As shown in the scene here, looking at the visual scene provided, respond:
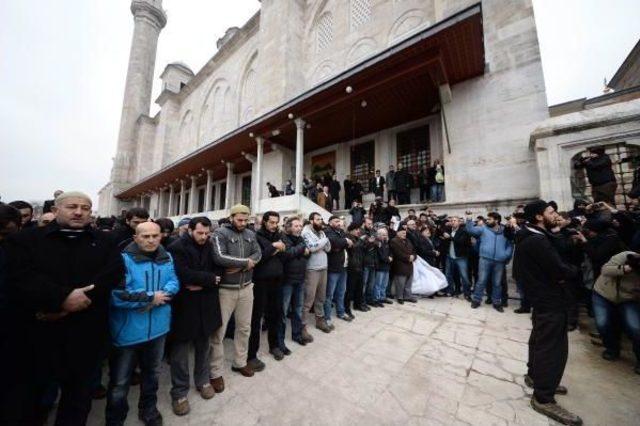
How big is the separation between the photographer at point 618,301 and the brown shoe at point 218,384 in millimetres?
4181

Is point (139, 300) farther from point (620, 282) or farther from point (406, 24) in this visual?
point (406, 24)

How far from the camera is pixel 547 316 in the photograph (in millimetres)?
2195

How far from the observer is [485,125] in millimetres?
8117

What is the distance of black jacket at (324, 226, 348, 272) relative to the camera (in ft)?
13.2

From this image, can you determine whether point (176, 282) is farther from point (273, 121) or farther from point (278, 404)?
point (273, 121)

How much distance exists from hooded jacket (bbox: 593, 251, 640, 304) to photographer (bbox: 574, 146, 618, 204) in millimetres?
2963

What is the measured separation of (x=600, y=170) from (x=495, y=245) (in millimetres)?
2399

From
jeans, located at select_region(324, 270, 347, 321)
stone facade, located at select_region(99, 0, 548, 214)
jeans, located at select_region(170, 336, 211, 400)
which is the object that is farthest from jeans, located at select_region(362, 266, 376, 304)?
stone facade, located at select_region(99, 0, 548, 214)

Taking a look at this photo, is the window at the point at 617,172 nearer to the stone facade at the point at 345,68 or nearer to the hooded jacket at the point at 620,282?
the stone facade at the point at 345,68

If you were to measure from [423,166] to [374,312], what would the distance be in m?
7.63

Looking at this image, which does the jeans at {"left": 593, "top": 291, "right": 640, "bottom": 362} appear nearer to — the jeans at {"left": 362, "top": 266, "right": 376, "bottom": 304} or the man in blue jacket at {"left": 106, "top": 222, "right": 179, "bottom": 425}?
the jeans at {"left": 362, "top": 266, "right": 376, "bottom": 304}

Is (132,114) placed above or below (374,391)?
above

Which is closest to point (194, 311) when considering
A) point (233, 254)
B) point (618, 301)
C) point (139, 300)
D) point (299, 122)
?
point (139, 300)

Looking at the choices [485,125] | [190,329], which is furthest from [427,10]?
[190,329]
